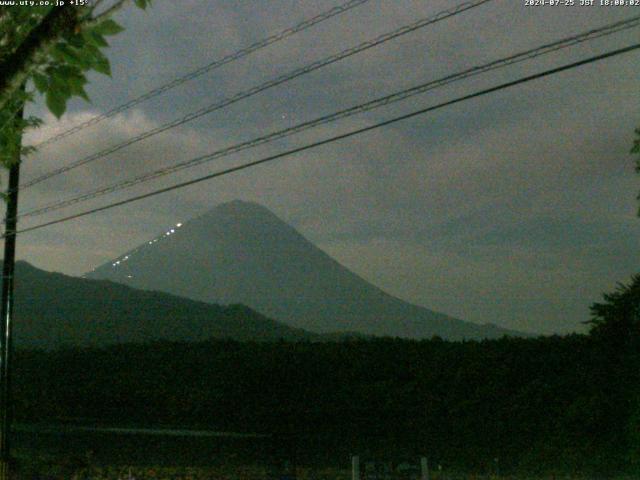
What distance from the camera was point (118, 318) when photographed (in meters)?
85.6

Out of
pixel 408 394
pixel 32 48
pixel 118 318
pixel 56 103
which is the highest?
pixel 118 318

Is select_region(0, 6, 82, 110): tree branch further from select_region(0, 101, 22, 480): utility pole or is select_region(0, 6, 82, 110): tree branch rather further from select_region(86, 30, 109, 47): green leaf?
select_region(0, 101, 22, 480): utility pole

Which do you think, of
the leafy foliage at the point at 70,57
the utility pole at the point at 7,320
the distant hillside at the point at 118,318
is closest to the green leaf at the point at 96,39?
the leafy foliage at the point at 70,57

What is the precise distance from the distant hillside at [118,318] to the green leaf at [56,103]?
192 ft

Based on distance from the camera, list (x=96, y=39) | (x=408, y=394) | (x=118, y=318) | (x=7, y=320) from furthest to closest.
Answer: (x=118, y=318)
(x=408, y=394)
(x=7, y=320)
(x=96, y=39)

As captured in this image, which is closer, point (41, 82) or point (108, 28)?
point (41, 82)

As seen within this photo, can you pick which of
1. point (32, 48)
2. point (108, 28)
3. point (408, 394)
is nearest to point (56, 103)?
point (32, 48)

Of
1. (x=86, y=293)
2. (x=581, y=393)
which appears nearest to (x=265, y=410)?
(x=581, y=393)

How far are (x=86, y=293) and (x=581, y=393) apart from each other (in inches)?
3533

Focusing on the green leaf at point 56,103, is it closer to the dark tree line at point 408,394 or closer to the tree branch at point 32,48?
the tree branch at point 32,48

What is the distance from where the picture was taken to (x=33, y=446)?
23.6 m

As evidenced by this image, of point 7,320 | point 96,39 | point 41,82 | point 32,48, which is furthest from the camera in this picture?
point 7,320

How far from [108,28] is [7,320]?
41.9 feet

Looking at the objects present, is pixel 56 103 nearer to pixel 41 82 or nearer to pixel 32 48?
pixel 41 82
